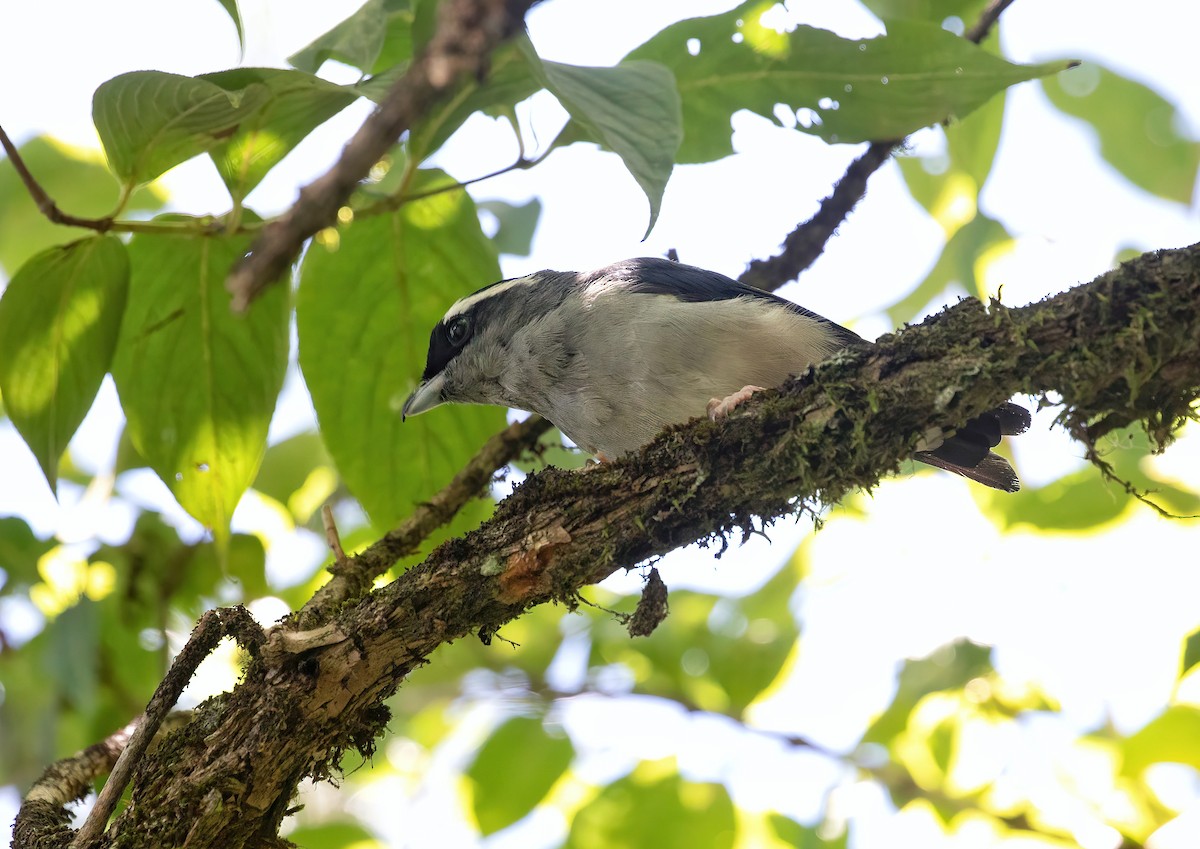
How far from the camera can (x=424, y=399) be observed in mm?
4156

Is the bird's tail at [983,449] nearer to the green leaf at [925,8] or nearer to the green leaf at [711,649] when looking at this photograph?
the green leaf at [711,649]

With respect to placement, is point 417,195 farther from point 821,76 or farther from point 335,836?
point 335,836

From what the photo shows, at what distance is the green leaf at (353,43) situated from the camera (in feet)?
10.1

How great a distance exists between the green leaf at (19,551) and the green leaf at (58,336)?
1111 mm

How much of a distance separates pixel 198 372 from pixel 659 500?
1.91 m

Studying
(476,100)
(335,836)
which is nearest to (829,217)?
(476,100)

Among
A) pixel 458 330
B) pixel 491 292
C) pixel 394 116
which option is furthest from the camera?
pixel 491 292

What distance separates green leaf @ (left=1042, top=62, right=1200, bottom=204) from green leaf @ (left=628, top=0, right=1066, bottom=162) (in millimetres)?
1083

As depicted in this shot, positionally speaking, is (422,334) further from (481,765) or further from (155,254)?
(481,765)

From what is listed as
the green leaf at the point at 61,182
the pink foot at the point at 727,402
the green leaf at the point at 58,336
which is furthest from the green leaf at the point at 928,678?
the green leaf at the point at 61,182

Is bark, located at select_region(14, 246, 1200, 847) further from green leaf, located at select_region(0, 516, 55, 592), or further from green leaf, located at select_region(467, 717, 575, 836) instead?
green leaf, located at select_region(0, 516, 55, 592)

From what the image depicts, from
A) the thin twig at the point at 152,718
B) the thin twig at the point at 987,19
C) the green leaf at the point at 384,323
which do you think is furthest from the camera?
the thin twig at the point at 987,19

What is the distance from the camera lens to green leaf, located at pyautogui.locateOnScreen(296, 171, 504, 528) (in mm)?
3879

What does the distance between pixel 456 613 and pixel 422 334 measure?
68.8 inches
